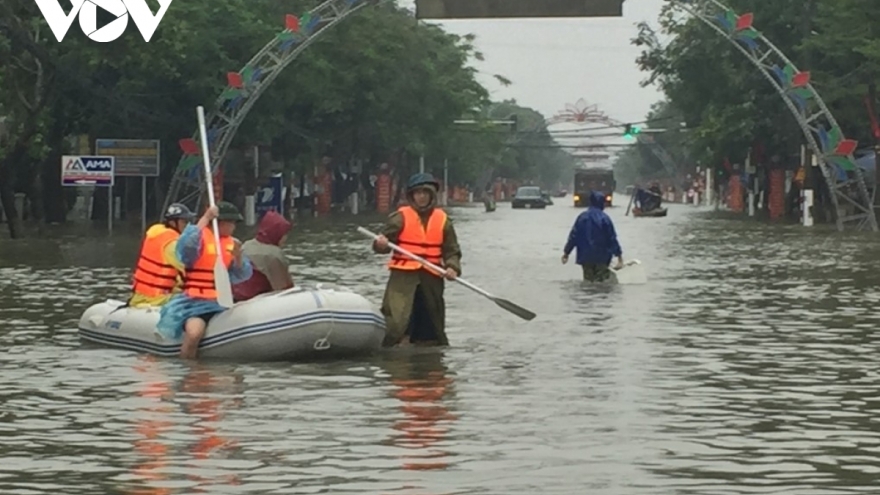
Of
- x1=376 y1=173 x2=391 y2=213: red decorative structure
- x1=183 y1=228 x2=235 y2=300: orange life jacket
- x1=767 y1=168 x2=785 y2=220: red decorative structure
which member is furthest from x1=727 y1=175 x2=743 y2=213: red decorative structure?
x1=183 y1=228 x2=235 y2=300: orange life jacket

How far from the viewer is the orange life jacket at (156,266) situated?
69.6 feet

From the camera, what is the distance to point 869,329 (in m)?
24.9

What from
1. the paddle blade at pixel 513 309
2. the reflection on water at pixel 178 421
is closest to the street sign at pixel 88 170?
the paddle blade at pixel 513 309

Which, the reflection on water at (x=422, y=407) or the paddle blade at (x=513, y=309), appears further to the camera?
the paddle blade at (x=513, y=309)

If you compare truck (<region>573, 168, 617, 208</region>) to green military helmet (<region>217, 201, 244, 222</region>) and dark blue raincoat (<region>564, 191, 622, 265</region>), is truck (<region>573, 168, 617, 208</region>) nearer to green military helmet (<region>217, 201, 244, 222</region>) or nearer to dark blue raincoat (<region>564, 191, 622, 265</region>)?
dark blue raincoat (<region>564, 191, 622, 265</region>)

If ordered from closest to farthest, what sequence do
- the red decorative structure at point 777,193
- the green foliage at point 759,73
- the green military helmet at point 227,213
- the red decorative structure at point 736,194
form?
1. the green military helmet at point 227,213
2. the green foliage at point 759,73
3. the red decorative structure at point 777,193
4. the red decorative structure at point 736,194

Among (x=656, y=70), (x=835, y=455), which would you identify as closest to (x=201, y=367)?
(x=835, y=455)

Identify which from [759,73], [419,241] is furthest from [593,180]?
[419,241]

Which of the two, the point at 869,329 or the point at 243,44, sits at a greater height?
the point at 243,44

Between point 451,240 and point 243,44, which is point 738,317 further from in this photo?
point 243,44

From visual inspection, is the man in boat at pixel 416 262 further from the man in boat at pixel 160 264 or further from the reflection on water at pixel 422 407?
the man in boat at pixel 160 264

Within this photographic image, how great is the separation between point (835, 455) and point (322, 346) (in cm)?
724

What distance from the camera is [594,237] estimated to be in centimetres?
3316

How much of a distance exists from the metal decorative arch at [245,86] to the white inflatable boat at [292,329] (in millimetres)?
48453
